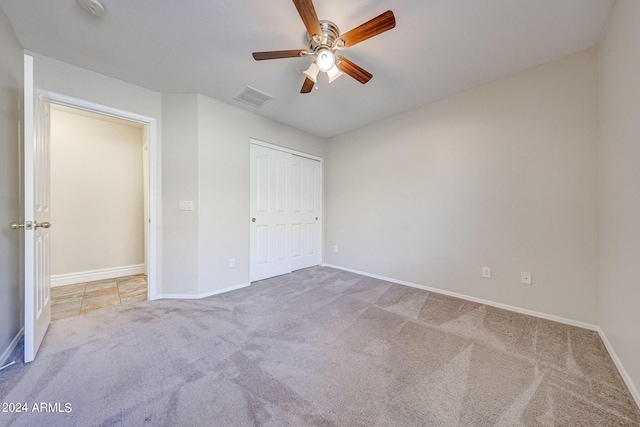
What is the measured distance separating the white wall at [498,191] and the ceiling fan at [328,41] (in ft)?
4.74

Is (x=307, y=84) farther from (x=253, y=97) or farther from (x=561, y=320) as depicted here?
(x=561, y=320)

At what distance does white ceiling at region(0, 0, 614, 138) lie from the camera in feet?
4.91

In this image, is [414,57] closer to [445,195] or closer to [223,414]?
[445,195]

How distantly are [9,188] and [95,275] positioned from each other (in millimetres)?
2237

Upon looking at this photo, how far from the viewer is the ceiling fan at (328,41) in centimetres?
133

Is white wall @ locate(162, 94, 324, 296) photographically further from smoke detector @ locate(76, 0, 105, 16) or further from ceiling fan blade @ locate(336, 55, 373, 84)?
ceiling fan blade @ locate(336, 55, 373, 84)

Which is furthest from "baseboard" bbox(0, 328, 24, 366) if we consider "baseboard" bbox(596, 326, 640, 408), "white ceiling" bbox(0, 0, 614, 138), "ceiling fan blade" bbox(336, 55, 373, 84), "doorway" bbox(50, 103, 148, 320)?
"baseboard" bbox(596, 326, 640, 408)

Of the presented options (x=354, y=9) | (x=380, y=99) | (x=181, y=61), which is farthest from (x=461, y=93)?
(x=181, y=61)

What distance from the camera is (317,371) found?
1394 millimetres

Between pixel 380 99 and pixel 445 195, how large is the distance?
1411mm

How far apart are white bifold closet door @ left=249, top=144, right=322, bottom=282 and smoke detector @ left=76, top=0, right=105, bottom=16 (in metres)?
1.78

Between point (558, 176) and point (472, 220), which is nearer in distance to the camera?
point (558, 176)

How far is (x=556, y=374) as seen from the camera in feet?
4.47

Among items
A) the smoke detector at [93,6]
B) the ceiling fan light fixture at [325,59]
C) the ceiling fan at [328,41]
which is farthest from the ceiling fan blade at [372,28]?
the smoke detector at [93,6]
